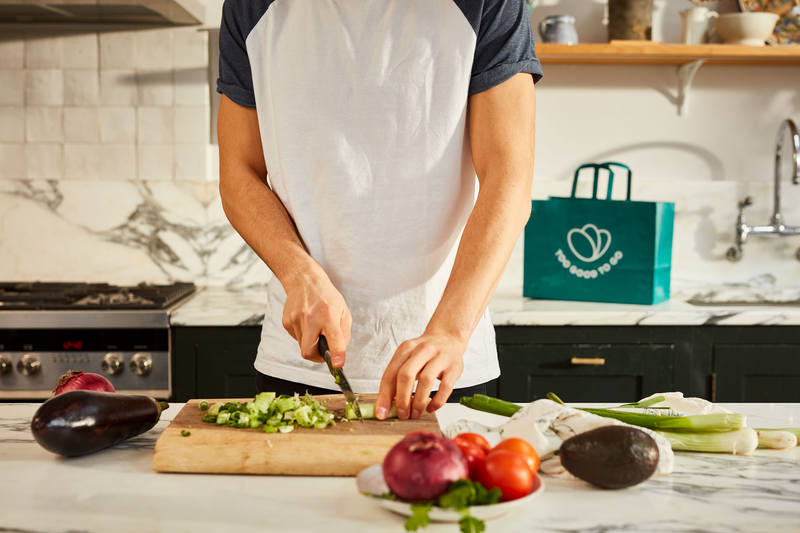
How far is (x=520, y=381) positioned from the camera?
6.25 ft

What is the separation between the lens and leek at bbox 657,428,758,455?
87 centimetres

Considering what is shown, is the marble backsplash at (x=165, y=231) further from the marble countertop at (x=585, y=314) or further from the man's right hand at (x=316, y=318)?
the man's right hand at (x=316, y=318)

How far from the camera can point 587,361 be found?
1.89 m

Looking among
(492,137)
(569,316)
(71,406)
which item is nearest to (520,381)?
(569,316)

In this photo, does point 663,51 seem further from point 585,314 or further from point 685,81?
point 585,314

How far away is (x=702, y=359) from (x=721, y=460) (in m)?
1.12

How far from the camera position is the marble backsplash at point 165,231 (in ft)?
7.75

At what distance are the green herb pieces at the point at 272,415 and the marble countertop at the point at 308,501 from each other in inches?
2.9

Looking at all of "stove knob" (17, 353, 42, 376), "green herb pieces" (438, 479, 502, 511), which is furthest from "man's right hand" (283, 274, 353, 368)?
"stove knob" (17, 353, 42, 376)

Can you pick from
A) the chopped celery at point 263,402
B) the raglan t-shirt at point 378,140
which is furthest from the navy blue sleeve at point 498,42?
the chopped celery at point 263,402

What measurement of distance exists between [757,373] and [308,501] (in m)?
1.60

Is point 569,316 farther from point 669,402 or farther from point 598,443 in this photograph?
point 598,443

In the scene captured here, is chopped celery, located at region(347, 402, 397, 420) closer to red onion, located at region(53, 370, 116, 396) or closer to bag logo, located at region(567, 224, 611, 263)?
red onion, located at region(53, 370, 116, 396)

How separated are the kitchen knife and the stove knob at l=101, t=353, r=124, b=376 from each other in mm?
1094
